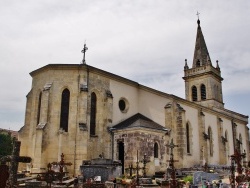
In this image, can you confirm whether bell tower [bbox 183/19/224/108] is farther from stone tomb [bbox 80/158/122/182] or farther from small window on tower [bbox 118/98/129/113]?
stone tomb [bbox 80/158/122/182]

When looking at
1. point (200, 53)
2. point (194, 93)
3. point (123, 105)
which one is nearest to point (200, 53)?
point (200, 53)

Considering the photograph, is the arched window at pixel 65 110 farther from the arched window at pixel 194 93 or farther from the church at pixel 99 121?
the arched window at pixel 194 93

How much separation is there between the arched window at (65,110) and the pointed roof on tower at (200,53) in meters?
26.9

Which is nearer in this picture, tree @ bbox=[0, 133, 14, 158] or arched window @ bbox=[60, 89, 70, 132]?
arched window @ bbox=[60, 89, 70, 132]

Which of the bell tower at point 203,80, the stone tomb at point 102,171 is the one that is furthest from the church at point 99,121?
the bell tower at point 203,80

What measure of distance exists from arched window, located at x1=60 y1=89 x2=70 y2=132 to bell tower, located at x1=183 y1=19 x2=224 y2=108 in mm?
25096

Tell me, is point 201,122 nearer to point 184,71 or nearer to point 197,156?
point 197,156

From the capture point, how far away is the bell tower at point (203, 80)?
4362 centimetres

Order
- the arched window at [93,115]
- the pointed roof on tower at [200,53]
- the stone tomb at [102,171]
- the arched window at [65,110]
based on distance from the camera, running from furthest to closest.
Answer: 1. the pointed roof on tower at [200,53]
2. the arched window at [93,115]
3. the arched window at [65,110]
4. the stone tomb at [102,171]

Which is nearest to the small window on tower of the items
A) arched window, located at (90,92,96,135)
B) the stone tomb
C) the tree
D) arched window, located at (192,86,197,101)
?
arched window, located at (90,92,96,135)

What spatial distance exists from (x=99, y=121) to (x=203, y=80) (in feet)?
79.9

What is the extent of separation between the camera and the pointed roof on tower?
45375 mm

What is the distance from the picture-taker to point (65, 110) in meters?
24.9

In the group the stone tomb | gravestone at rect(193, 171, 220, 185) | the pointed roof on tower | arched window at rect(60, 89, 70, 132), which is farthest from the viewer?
the pointed roof on tower
